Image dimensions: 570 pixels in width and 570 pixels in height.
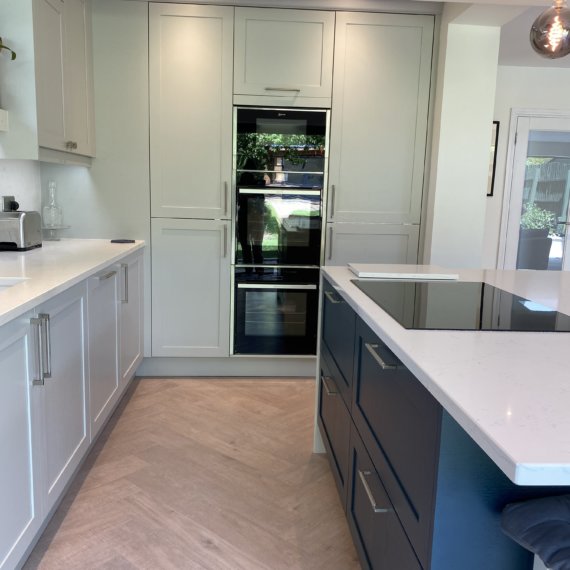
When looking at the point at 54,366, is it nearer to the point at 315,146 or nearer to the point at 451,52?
the point at 315,146

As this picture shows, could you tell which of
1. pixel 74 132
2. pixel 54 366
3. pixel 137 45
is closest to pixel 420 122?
pixel 137 45

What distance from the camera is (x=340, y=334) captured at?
2.01m

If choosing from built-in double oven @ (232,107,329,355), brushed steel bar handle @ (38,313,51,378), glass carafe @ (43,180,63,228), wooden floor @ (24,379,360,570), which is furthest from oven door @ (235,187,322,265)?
brushed steel bar handle @ (38,313,51,378)

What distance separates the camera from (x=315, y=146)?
3400 millimetres

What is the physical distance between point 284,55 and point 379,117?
678 mm

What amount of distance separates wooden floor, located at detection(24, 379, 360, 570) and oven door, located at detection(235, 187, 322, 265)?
91cm

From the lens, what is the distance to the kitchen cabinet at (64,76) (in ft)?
8.17

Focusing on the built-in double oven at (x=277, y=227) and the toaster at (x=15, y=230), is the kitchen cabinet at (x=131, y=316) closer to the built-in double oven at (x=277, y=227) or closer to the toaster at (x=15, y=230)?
the toaster at (x=15, y=230)

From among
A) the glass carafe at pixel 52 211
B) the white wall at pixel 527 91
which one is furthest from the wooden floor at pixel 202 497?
the white wall at pixel 527 91

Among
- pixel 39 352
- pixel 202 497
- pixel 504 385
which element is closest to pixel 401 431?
pixel 504 385

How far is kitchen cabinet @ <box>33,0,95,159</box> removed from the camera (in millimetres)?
2490

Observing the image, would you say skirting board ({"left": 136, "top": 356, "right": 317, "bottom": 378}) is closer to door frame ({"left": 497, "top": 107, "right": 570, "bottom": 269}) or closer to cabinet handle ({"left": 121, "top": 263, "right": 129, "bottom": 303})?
cabinet handle ({"left": 121, "top": 263, "right": 129, "bottom": 303})

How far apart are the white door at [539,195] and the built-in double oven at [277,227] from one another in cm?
231

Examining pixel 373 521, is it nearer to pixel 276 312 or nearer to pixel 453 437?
pixel 453 437
